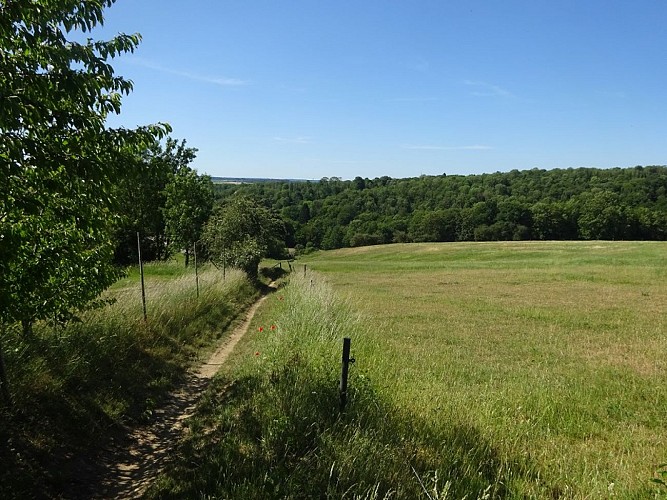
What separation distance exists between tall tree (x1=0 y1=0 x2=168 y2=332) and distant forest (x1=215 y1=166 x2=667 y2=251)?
54807 mm

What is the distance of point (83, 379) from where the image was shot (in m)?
7.23

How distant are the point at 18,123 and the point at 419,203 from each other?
501ft

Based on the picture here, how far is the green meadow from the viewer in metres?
4.49

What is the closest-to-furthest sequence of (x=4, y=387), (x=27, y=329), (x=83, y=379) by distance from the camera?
1. (x=4, y=387)
2. (x=27, y=329)
3. (x=83, y=379)

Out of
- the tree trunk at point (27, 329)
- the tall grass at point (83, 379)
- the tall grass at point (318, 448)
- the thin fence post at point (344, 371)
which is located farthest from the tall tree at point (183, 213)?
the thin fence post at point (344, 371)

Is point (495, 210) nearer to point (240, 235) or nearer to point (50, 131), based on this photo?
point (240, 235)

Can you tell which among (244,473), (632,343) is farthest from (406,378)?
(632,343)

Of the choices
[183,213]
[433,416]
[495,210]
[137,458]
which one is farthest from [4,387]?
[495,210]

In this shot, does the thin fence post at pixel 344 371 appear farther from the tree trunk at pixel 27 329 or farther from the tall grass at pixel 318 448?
the tree trunk at pixel 27 329

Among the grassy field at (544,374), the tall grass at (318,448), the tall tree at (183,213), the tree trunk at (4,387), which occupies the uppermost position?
the tall tree at (183,213)

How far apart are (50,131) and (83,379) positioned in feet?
14.8

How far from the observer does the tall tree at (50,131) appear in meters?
4.00

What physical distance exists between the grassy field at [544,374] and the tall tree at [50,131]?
4891 millimetres

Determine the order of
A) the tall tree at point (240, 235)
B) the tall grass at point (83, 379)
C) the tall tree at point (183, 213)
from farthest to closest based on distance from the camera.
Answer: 1. the tall tree at point (183, 213)
2. the tall tree at point (240, 235)
3. the tall grass at point (83, 379)
